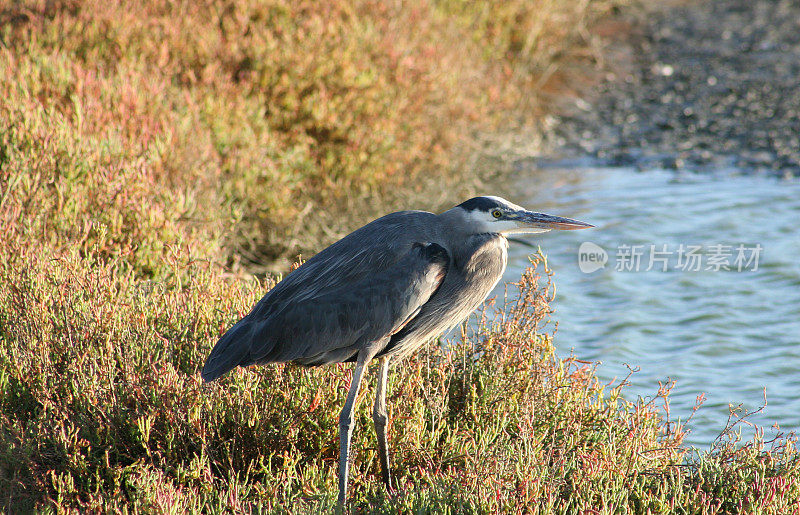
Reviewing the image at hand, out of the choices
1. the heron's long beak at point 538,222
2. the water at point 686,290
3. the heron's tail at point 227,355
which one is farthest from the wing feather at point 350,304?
the water at point 686,290

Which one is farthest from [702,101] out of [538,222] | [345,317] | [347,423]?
[347,423]

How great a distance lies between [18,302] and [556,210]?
5511 mm

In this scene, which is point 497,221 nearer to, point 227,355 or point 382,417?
point 382,417

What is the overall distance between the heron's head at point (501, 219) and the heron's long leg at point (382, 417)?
0.79 metres

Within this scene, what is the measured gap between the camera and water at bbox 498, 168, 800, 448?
6074 millimetres

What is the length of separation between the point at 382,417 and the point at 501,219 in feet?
3.59

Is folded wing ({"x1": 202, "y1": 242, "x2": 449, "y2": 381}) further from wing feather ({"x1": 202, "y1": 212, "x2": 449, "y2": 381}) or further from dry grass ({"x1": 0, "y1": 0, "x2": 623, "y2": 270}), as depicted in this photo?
dry grass ({"x1": 0, "y1": 0, "x2": 623, "y2": 270})

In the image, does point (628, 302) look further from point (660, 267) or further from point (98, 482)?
point (98, 482)

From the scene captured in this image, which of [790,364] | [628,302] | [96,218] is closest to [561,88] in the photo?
[628,302]

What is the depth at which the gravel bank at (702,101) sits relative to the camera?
10.5 meters

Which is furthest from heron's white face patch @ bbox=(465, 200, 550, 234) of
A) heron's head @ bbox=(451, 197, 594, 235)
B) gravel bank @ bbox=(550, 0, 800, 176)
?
gravel bank @ bbox=(550, 0, 800, 176)

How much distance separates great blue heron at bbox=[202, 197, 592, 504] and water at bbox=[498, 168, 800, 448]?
7.07ft

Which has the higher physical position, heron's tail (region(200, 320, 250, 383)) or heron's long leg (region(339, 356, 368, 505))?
heron's tail (region(200, 320, 250, 383))

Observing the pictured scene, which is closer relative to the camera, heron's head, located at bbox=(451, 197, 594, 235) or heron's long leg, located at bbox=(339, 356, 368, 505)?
heron's long leg, located at bbox=(339, 356, 368, 505)
